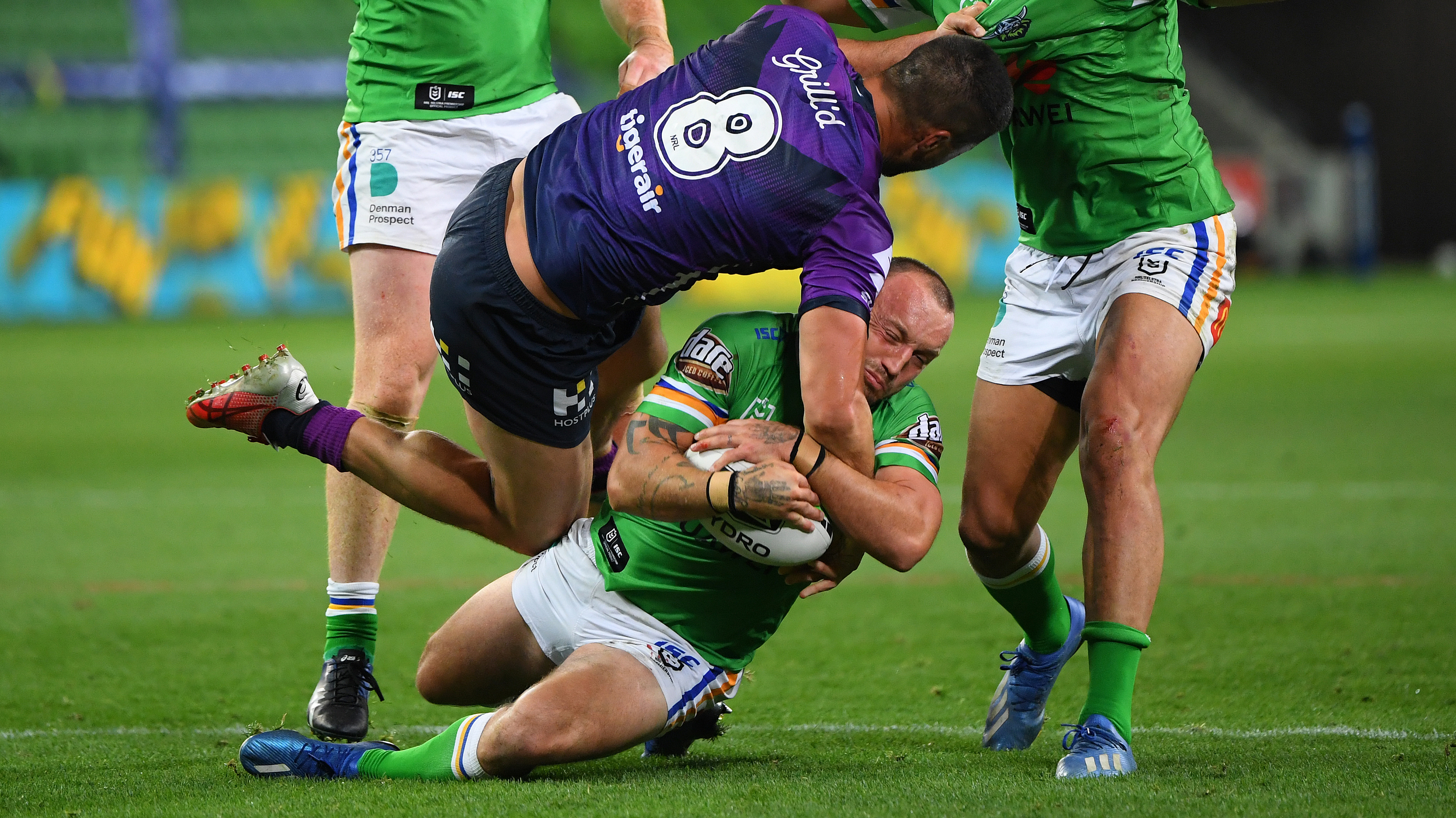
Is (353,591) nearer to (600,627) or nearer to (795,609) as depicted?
(600,627)

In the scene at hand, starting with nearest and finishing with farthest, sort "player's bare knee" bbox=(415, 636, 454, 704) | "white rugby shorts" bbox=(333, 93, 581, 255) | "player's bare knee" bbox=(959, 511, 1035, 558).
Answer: "player's bare knee" bbox=(415, 636, 454, 704), "player's bare knee" bbox=(959, 511, 1035, 558), "white rugby shorts" bbox=(333, 93, 581, 255)

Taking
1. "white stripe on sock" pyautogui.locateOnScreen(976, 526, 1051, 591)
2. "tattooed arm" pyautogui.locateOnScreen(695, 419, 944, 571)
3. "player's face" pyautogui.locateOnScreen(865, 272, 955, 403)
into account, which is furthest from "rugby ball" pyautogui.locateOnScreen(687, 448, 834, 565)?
"white stripe on sock" pyautogui.locateOnScreen(976, 526, 1051, 591)

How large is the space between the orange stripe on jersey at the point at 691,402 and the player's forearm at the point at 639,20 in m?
1.45

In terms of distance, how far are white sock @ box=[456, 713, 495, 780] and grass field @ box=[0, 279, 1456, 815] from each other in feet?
0.36

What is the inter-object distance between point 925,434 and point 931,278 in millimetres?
405

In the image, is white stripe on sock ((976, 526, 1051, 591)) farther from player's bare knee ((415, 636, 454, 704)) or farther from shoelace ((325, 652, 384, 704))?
shoelace ((325, 652, 384, 704))

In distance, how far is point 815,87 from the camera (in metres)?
3.64

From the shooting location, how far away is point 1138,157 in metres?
4.29

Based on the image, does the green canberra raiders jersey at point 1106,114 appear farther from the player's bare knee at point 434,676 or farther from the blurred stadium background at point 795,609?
the player's bare knee at point 434,676

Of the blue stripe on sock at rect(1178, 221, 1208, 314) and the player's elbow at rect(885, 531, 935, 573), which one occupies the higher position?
the blue stripe on sock at rect(1178, 221, 1208, 314)

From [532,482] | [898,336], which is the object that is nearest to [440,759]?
[532,482]

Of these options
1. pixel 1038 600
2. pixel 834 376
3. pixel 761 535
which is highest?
pixel 834 376

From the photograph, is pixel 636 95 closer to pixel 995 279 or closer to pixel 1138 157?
pixel 1138 157

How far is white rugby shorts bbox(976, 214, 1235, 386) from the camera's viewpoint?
413cm
